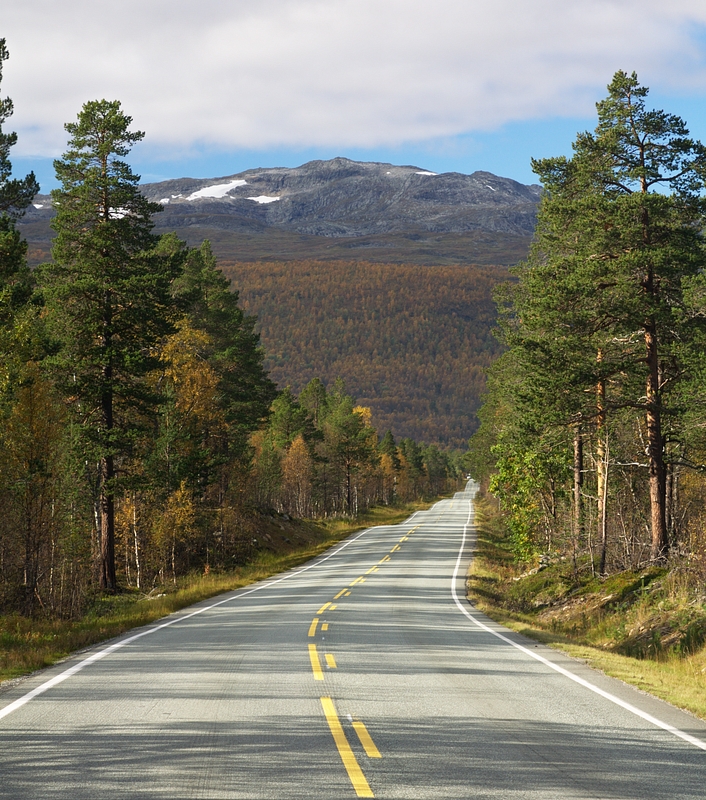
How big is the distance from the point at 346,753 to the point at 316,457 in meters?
71.3

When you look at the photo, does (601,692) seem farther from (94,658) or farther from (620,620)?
(620,620)

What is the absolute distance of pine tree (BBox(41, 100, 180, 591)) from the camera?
85.6ft

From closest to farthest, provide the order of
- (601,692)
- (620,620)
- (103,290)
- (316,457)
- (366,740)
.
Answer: (366,740) < (601,692) < (620,620) < (103,290) < (316,457)

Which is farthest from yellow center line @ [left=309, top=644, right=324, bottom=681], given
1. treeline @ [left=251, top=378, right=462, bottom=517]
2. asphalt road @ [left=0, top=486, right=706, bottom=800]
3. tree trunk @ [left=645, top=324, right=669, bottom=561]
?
treeline @ [left=251, top=378, right=462, bottom=517]

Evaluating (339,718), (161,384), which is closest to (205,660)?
(339,718)

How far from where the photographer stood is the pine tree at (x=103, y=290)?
2609cm

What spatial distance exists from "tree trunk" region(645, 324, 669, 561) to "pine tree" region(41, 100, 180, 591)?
15676mm

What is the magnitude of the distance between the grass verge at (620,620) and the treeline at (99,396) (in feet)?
41.5

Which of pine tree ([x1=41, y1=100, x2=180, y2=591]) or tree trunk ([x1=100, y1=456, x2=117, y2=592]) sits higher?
pine tree ([x1=41, y1=100, x2=180, y2=591])

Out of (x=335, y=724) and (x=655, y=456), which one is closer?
(x=335, y=724)

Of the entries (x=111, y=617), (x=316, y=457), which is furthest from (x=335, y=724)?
(x=316, y=457)

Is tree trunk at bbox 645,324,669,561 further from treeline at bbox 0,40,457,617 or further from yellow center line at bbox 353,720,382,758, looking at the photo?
yellow center line at bbox 353,720,382,758

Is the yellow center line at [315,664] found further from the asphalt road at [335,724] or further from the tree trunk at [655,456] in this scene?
the tree trunk at [655,456]

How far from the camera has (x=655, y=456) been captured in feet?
74.6
